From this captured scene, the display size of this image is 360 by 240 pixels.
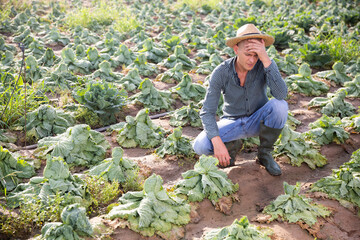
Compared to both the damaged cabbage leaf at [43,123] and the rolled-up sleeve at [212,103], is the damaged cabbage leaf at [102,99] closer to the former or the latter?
the damaged cabbage leaf at [43,123]

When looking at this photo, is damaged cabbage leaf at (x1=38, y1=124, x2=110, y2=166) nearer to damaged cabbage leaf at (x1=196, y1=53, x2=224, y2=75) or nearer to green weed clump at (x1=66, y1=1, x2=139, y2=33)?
damaged cabbage leaf at (x1=196, y1=53, x2=224, y2=75)

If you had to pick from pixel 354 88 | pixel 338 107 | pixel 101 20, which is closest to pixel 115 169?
pixel 338 107

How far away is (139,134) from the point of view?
464 cm

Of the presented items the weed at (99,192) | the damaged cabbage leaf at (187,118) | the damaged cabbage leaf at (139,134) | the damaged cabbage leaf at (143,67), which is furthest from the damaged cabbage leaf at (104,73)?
the weed at (99,192)

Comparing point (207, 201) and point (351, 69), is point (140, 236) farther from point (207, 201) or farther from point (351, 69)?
point (351, 69)

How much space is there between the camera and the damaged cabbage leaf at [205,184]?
135 inches

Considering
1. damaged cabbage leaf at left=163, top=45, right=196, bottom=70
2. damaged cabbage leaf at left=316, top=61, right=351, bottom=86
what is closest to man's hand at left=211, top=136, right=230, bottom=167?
damaged cabbage leaf at left=163, top=45, right=196, bottom=70

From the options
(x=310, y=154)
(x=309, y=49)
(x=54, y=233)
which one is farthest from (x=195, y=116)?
(x=309, y=49)

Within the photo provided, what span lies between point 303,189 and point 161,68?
4.53m

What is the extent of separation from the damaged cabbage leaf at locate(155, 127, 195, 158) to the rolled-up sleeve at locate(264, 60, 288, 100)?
1.26m

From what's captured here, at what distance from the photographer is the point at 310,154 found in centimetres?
423

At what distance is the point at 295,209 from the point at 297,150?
3.85 ft

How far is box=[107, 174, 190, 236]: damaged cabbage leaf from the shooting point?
2.97 metres

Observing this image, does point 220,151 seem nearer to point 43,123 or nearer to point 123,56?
point 43,123
